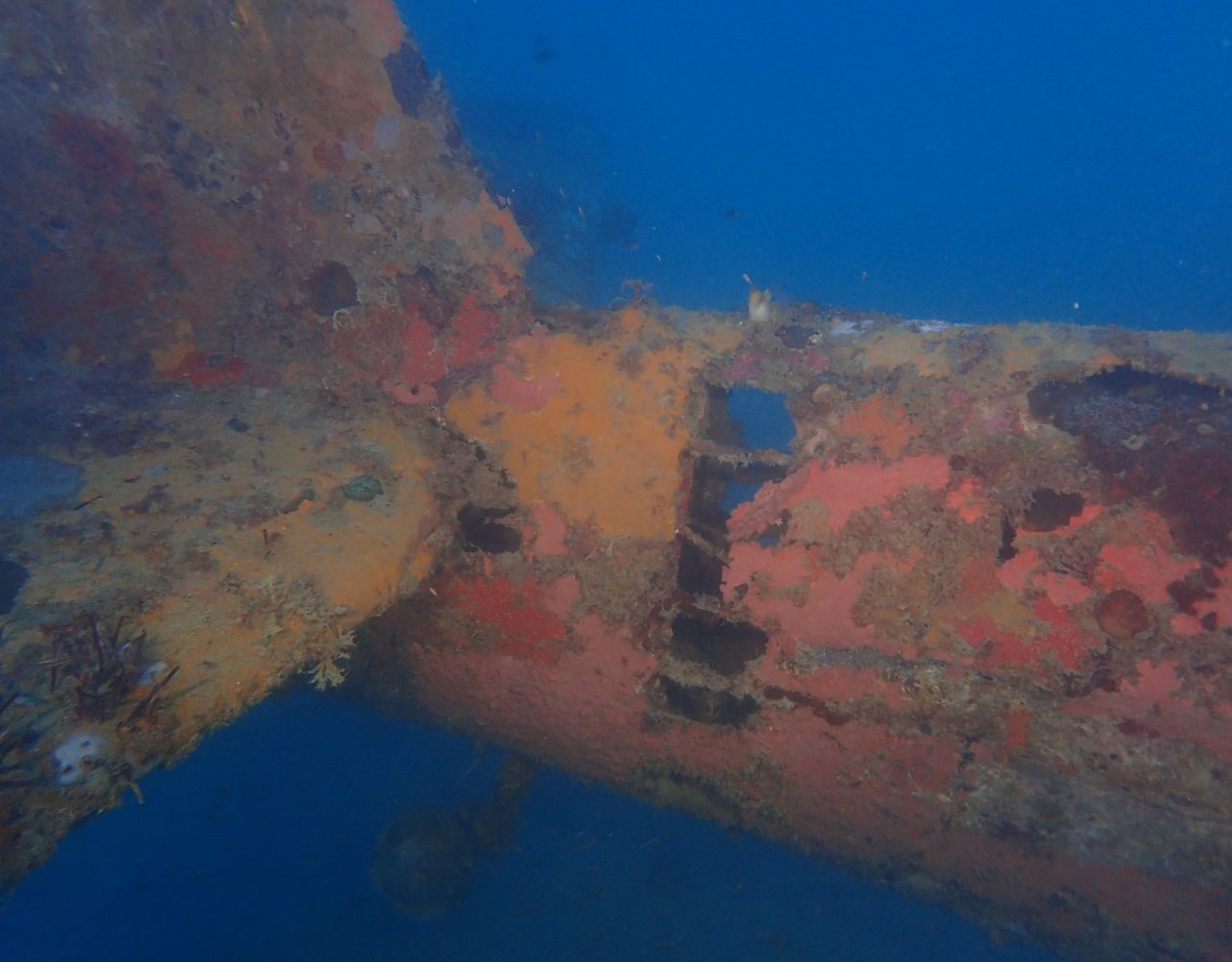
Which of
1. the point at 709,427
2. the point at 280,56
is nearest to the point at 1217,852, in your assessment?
the point at 709,427

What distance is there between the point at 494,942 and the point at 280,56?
577 inches

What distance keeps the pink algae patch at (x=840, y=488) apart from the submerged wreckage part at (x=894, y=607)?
2 cm

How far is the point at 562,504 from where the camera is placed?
5.45 meters

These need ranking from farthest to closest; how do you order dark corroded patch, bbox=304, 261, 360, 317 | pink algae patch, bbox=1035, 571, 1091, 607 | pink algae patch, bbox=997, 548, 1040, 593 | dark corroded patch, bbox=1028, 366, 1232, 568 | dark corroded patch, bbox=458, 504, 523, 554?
Result: dark corroded patch, bbox=304, 261, 360, 317, dark corroded patch, bbox=458, 504, 523, 554, pink algae patch, bbox=997, 548, 1040, 593, pink algae patch, bbox=1035, 571, 1091, 607, dark corroded patch, bbox=1028, 366, 1232, 568

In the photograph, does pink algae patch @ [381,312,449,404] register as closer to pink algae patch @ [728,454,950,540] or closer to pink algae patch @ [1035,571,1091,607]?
pink algae patch @ [728,454,950,540]

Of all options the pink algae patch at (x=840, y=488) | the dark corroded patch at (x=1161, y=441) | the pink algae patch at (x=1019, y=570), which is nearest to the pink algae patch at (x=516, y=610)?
the pink algae patch at (x=840, y=488)

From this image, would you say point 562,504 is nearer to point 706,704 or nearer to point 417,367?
point 417,367

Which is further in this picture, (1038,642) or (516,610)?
(516,610)

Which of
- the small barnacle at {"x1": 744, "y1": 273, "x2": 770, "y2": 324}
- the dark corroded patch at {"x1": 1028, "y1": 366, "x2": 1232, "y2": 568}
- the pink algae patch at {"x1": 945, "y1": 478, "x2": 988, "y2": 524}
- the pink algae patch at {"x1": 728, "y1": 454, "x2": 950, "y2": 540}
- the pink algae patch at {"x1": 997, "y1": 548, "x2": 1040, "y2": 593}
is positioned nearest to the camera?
the dark corroded patch at {"x1": 1028, "y1": 366, "x2": 1232, "y2": 568}

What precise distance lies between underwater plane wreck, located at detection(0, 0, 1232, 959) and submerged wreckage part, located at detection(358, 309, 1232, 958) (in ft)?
0.09

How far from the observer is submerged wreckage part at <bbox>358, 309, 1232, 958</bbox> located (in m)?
3.93

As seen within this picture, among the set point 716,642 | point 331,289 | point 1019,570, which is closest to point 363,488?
point 331,289

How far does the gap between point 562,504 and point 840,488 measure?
2360 millimetres

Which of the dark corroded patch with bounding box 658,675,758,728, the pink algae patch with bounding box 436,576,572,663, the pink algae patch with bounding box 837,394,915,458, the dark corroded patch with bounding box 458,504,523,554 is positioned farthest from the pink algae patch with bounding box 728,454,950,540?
the dark corroded patch with bounding box 458,504,523,554
